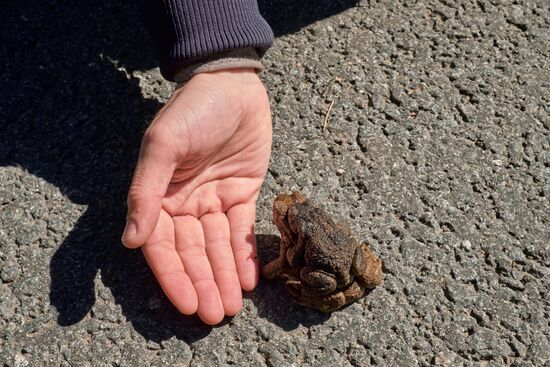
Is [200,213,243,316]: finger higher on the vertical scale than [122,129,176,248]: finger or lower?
lower

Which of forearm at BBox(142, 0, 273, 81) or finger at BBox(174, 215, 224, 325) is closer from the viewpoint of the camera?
finger at BBox(174, 215, 224, 325)

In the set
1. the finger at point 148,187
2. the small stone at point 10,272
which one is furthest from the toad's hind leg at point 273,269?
the small stone at point 10,272

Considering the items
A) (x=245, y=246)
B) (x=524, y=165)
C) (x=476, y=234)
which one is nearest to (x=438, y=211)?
(x=476, y=234)

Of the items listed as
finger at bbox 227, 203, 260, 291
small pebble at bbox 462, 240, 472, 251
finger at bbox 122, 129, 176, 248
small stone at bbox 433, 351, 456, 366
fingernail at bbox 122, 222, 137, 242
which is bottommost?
small stone at bbox 433, 351, 456, 366

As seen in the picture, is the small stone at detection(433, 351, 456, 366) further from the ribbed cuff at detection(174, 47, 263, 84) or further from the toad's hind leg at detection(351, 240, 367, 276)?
the ribbed cuff at detection(174, 47, 263, 84)

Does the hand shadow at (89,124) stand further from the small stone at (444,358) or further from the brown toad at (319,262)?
the small stone at (444,358)

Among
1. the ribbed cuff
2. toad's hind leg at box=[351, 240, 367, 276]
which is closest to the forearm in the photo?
the ribbed cuff

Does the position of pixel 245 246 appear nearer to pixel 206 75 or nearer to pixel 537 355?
pixel 206 75
